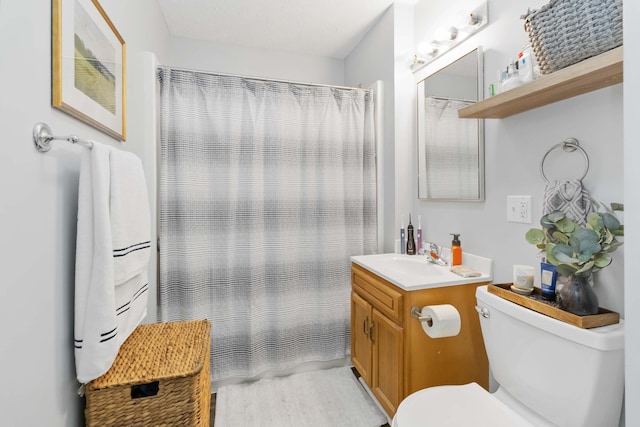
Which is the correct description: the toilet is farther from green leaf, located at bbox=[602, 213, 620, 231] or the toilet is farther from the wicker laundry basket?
the wicker laundry basket

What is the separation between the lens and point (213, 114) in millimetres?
1924

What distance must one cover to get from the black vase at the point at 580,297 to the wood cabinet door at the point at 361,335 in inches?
37.6

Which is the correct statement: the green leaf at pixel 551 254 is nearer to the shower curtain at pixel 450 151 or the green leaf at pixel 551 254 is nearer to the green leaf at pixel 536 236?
the green leaf at pixel 536 236

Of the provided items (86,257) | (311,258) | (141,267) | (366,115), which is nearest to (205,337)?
(141,267)

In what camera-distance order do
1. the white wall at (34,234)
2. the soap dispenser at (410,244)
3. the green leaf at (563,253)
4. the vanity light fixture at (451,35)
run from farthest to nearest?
the soap dispenser at (410,244) → the vanity light fixture at (451,35) → the green leaf at (563,253) → the white wall at (34,234)

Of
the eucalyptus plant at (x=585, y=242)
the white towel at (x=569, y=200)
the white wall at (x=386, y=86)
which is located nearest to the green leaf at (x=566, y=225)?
the eucalyptus plant at (x=585, y=242)

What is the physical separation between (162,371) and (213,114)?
4.85ft

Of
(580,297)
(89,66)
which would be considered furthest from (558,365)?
(89,66)

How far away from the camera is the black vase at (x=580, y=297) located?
3.05ft

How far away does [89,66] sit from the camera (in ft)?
3.49

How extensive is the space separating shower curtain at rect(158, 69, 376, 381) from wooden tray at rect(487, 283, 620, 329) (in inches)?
46.0

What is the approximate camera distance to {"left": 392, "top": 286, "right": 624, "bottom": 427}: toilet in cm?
85

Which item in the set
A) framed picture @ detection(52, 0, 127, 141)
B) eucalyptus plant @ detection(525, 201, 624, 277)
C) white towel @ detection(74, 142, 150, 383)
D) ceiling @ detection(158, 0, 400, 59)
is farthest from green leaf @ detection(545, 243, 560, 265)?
ceiling @ detection(158, 0, 400, 59)

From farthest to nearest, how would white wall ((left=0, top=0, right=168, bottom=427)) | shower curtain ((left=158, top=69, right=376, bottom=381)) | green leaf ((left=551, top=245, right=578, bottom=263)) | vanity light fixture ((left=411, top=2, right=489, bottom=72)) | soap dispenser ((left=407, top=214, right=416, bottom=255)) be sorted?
soap dispenser ((left=407, top=214, right=416, bottom=255)) < shower curtain ((left=158, top=69, right=376, bottom=381)) < vanity light fixture ((left=411, top=2, right=489, bottom=72)) < green leaf ((left=551, top=245, right=578, bottom=263)) < white wall ((left=0, top=0, right=168, bottom=427))
